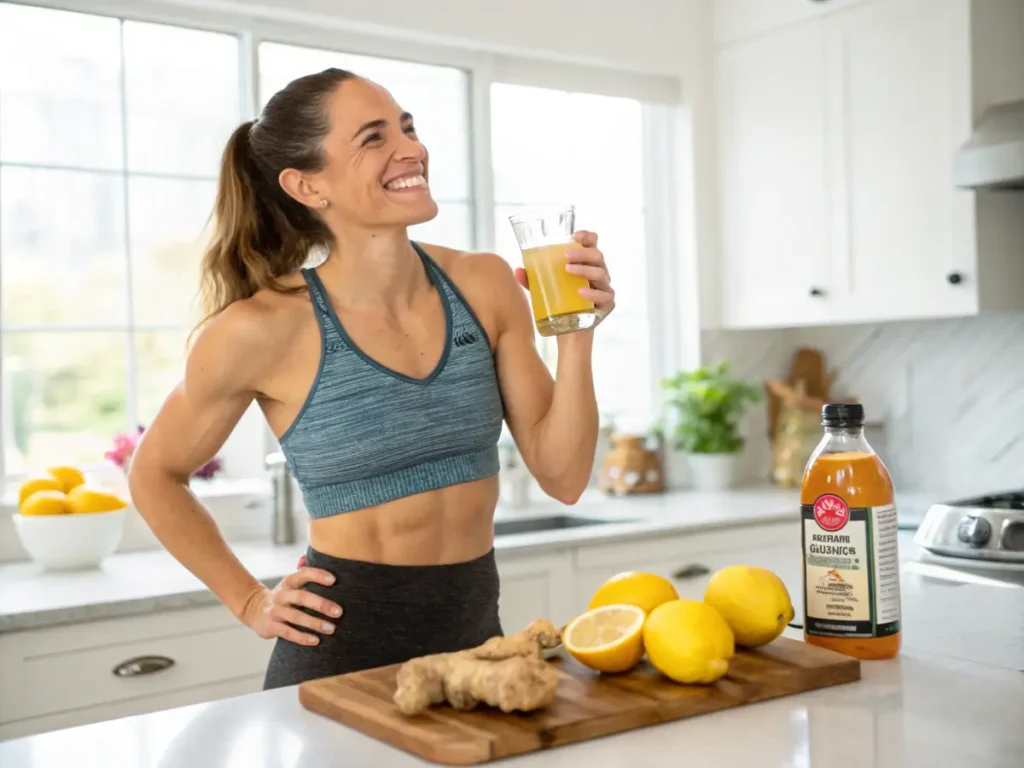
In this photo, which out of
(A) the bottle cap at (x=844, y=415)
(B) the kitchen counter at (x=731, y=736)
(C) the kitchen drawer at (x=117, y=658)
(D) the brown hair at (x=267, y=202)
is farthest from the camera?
(C) the kitchen drawer at (x=117, y=658)

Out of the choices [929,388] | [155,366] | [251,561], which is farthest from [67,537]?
[929,388]

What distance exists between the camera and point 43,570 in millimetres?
2465

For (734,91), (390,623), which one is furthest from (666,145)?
(390,623)

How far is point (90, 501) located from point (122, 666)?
432 mm

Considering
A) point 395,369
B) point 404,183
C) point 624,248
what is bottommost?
point 395,369

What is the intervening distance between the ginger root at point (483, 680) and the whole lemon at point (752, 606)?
0.22m

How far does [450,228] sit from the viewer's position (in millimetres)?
3361

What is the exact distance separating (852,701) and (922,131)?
2.32 meters

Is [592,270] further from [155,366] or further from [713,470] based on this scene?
[713,470]

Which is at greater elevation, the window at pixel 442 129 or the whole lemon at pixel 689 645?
the window at pixel 442 129

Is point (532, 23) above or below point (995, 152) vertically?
above

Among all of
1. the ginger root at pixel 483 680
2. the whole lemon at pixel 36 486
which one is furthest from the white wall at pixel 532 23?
the ginger root at pixel 483 680

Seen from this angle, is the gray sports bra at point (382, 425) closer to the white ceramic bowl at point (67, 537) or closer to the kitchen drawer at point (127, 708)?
the kitchen drawer at point (127, 708)

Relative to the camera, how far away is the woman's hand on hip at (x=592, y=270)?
127cm
